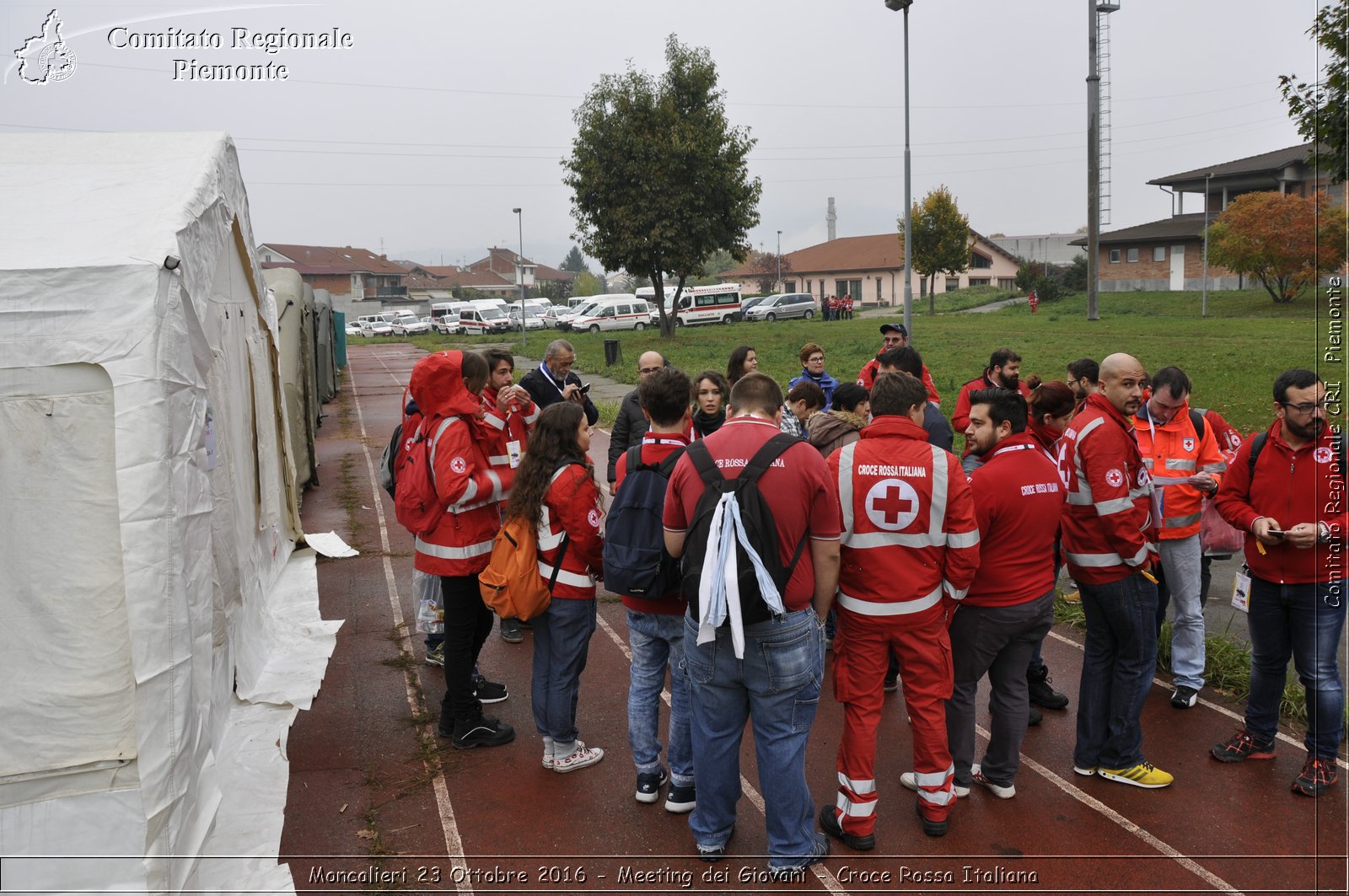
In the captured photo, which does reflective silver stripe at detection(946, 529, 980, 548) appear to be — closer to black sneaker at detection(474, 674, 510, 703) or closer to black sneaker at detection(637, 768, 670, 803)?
black sneaker at detection(637, 768, 670, 803)

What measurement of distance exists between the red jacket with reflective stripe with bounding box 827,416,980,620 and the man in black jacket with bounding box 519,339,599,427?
3570mm

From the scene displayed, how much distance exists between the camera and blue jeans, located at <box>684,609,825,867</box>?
3.90 metres

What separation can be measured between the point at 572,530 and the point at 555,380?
314 centimetres

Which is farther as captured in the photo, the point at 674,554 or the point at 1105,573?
the point at 1105,573

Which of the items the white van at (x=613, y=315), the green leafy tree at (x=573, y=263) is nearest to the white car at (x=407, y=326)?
the white van at (x=613, y=315)

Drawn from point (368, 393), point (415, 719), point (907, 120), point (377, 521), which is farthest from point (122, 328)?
point (368, 393)

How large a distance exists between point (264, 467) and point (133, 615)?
4.49 meters

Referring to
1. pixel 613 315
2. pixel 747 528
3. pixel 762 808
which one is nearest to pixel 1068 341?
pixel 613 315

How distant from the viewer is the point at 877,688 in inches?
169

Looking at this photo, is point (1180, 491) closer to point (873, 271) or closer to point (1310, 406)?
point (1310, 406)

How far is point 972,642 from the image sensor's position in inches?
181

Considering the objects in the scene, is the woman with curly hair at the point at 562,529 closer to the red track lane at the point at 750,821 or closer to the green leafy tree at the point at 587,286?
the red track lane at the point at 750,821

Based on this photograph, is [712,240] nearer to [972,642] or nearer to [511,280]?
[972,642]

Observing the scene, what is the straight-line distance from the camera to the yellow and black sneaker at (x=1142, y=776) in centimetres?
480
